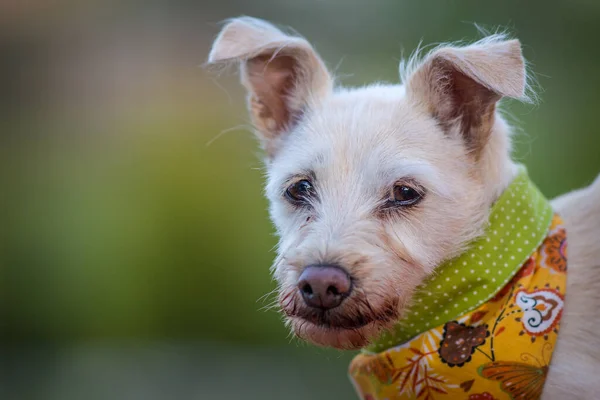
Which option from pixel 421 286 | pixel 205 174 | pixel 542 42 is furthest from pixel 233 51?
pixel 542 42

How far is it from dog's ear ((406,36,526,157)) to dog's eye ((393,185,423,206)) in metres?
0.34

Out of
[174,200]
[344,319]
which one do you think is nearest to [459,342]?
[344,319]

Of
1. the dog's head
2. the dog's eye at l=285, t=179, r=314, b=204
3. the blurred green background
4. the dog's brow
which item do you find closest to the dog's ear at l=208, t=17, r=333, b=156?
the dog's head

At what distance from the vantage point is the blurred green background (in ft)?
21.3

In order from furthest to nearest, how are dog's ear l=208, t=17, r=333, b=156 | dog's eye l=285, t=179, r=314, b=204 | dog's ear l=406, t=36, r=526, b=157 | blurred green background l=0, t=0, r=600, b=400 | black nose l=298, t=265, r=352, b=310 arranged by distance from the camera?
blurred green background l=0, t=0, r=600, b=400 → dog's ear l=208, t=17, r=333, b=156 → dog's eye l=285, t=179, r=314, b=204 → dog's ear l=406, t=36, r=526, b=157 → black nose l=298, t=265, r=352, b=310

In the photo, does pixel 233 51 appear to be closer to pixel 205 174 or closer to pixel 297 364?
pixel 205 174

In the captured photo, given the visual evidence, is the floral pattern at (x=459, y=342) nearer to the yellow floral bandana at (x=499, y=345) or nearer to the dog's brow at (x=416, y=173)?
the yellow floral bandana at (x=499, y=345)

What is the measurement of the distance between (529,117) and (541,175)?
0.55 metres

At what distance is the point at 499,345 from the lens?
255 centimetres

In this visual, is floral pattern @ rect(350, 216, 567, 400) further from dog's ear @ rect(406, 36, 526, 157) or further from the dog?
dog's ear @ rect(406, 36, 526, 157)

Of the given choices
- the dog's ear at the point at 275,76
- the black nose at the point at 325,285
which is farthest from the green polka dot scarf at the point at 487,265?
the dog's ear at the point at 275,76

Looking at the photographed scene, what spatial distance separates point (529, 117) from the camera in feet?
20.6

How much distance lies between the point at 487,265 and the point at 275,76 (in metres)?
1.31

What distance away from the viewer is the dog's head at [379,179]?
242cm
